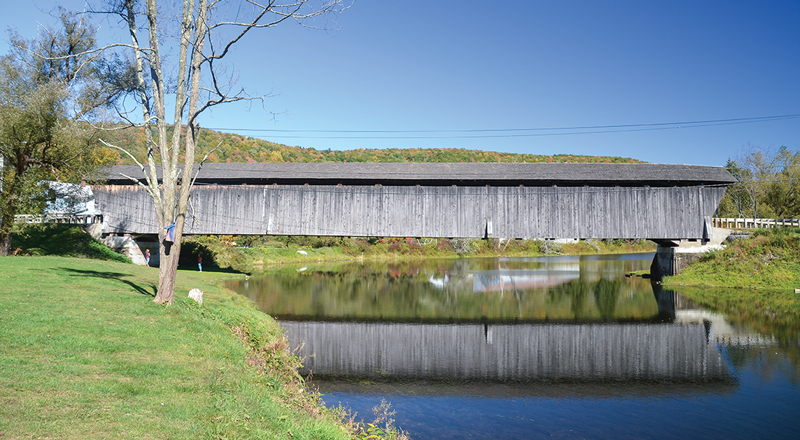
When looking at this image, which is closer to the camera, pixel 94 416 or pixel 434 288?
pixel 94 416

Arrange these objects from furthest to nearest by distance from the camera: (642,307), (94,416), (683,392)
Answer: (642,307)
(683,392)
(94,416)

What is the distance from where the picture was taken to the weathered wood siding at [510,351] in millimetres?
10891

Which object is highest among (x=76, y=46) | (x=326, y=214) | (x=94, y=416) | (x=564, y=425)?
(x=76, y=46)

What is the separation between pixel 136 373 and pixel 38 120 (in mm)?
14861

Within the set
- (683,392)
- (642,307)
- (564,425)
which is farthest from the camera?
(642,307)

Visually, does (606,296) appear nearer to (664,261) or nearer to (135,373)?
(664,261)

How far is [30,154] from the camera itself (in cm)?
1731

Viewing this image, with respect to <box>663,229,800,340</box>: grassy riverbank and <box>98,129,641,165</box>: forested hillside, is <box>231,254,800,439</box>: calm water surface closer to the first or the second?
<box>663,229,800,340</box>: grassy riverbank

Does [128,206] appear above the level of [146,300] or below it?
above

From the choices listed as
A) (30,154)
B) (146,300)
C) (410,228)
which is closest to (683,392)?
(146,300)

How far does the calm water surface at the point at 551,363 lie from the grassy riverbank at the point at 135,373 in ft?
6.85

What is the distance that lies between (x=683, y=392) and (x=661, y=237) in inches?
622

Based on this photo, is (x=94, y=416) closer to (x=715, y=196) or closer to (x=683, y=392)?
(x=683, y=392)

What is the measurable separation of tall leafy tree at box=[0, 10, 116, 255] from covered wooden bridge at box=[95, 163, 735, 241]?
19.7ft
